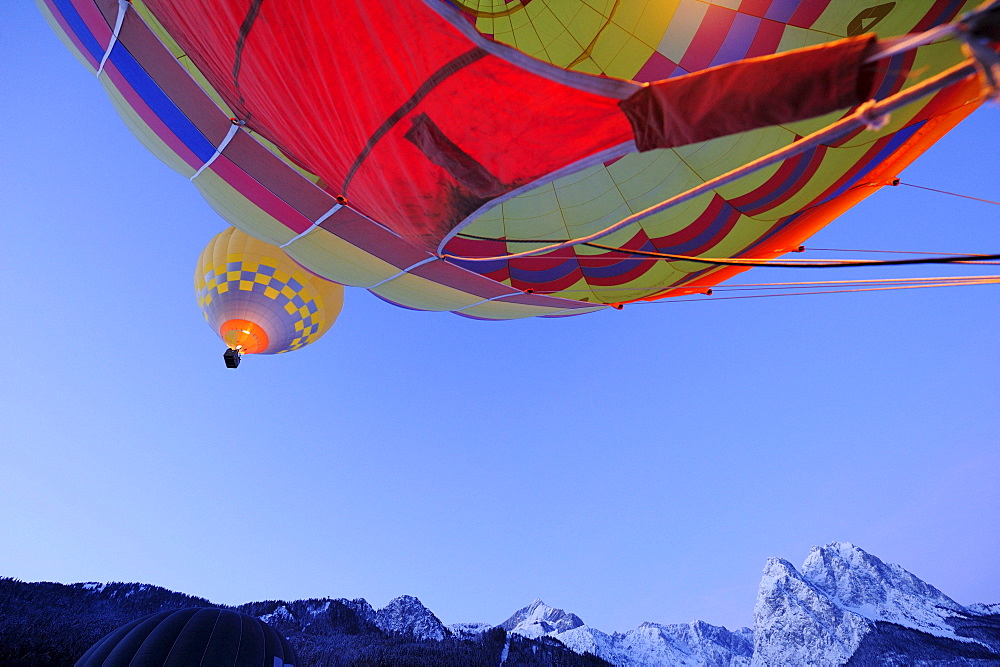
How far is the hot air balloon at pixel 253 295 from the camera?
762cm

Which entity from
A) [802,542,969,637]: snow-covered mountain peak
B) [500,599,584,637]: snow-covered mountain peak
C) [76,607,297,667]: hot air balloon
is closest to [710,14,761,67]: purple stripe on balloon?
[76,607,297,667]: hot air balloon

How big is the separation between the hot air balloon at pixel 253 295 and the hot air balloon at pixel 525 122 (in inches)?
82.7

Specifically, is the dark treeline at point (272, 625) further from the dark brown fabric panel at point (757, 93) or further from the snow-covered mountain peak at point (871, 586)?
the snow-covered mountain peak at point (871, 586)

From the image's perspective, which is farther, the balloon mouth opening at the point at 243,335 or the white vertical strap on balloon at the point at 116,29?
the balloon mouth opening at the point at 243,335

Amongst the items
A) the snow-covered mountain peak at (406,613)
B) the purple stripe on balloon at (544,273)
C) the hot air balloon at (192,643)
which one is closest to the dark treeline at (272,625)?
the hot air balloon at (192,643)

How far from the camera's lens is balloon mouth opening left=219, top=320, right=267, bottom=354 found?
7754mm

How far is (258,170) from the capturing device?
480 cm

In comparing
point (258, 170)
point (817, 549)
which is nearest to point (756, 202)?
point (258, 170)

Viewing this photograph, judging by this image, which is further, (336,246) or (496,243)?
(336,246)

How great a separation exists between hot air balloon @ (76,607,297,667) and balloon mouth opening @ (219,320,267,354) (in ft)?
11.2

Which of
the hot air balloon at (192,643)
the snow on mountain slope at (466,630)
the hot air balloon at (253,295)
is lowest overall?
the hot air balloon at (192,643)

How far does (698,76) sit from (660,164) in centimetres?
300

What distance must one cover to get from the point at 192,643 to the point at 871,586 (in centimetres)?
8498

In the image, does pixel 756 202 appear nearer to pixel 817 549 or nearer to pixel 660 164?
pixel 660 164
